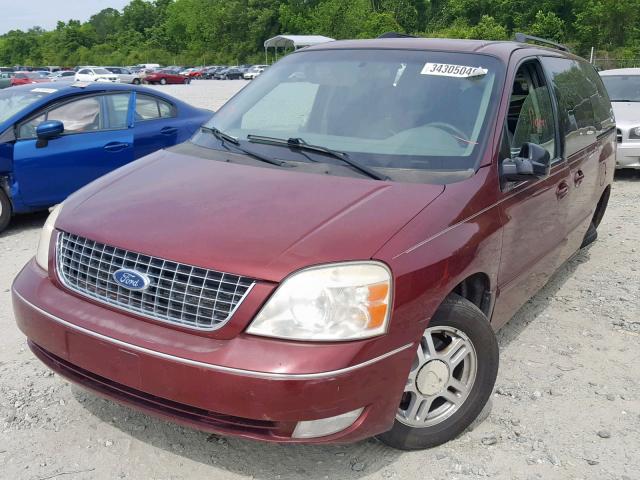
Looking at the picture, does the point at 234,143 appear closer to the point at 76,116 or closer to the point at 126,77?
the point at 76,116

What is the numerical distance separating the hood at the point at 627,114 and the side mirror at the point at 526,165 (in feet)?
23.3

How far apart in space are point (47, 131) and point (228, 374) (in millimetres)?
4930

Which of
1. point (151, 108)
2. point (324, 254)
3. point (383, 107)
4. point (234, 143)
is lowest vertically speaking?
point (324, 254)

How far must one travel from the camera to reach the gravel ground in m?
2.80

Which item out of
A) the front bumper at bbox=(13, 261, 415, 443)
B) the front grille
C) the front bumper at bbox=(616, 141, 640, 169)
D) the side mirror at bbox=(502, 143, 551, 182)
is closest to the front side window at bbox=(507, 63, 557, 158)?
the side mirror at bbox=(502, 143, 551, 182)

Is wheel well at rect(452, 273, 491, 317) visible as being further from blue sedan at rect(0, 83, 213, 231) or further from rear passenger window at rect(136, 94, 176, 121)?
rear passenger window at rect(136, 94, 176, 121)

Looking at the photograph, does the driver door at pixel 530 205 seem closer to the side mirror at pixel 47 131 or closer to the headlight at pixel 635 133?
the side mirror at pixel 47 131

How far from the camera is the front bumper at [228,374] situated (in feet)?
7.46

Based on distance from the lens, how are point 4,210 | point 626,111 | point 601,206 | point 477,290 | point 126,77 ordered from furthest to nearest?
point 126,77 → point 626,111 → point 4,210 → point 601,206 → point 477,290

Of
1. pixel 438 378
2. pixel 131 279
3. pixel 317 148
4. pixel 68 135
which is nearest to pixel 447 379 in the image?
pixel 438 378

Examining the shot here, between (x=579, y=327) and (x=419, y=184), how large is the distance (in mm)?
2133

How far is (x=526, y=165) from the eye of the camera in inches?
126

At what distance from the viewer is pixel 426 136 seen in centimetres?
327

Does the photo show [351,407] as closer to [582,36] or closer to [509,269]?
[509,269]
